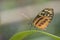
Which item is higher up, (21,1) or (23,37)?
(21,1)

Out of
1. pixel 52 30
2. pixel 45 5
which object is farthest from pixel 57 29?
pixel 45 5

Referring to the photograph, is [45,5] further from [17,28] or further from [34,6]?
[17,28]

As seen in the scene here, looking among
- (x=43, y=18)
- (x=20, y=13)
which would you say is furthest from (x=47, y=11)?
(x=20, y=13)

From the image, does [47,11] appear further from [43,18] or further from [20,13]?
[20,13]
